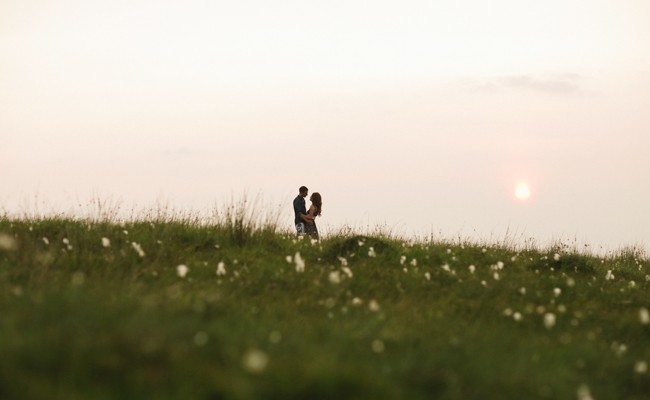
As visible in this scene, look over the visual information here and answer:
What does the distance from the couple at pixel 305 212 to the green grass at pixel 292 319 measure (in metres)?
7.88

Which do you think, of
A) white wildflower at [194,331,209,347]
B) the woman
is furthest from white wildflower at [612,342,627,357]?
the woman

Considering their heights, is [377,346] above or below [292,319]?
above

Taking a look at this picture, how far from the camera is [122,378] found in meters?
A: 4.48

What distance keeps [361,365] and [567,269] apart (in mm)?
9112

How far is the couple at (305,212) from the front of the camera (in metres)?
22.5

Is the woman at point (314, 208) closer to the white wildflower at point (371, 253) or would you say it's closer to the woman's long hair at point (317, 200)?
the woman's long hair at point (317, 200)

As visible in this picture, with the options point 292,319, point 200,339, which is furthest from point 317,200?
point 200,339

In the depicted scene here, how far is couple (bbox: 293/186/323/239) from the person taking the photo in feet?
73.7

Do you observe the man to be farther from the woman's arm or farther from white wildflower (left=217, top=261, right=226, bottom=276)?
white wildflower (left=217, top=261, right=226, bottom=276)

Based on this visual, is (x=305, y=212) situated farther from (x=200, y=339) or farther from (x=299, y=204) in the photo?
(x=200, y=339)

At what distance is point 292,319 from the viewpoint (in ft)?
25.5

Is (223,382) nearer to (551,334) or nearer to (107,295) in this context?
(107,295)

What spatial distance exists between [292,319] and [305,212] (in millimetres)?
15466

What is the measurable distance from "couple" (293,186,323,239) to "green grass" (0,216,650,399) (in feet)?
25.9
